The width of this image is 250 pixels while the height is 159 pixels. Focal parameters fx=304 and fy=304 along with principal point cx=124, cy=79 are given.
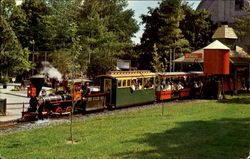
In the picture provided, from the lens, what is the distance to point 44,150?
396 inches

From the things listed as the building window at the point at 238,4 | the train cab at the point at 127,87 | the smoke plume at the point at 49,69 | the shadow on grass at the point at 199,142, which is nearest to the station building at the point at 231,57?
the building window at the point at 238,4

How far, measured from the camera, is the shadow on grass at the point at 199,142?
9086 mm

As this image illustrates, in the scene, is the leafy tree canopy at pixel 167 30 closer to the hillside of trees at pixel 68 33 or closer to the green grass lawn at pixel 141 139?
the hillside of trees at pixel 68 33

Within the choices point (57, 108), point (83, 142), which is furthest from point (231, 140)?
point (57, 108)

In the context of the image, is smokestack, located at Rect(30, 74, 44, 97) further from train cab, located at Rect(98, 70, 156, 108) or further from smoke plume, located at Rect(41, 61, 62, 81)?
train cab, located at Rect(98, 70, 156, 108)

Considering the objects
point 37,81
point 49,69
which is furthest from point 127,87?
point 37,81

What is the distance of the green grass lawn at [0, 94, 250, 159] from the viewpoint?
30.7 feet

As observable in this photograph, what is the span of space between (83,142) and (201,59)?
70.9 ft

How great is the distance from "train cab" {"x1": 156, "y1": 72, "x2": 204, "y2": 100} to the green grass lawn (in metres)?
8.26

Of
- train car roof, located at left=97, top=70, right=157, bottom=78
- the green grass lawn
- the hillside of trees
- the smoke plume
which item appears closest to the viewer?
the green grass lawn

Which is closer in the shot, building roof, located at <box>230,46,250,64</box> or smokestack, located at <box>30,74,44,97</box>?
smokestack, located at <box>30,74,44,97</box>

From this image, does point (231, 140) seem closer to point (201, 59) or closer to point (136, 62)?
point (201, 59)

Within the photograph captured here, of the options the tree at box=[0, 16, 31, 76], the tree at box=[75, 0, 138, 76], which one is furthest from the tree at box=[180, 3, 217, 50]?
the tree at box=[0, 16, 31, 76]

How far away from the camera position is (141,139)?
1127 cm
